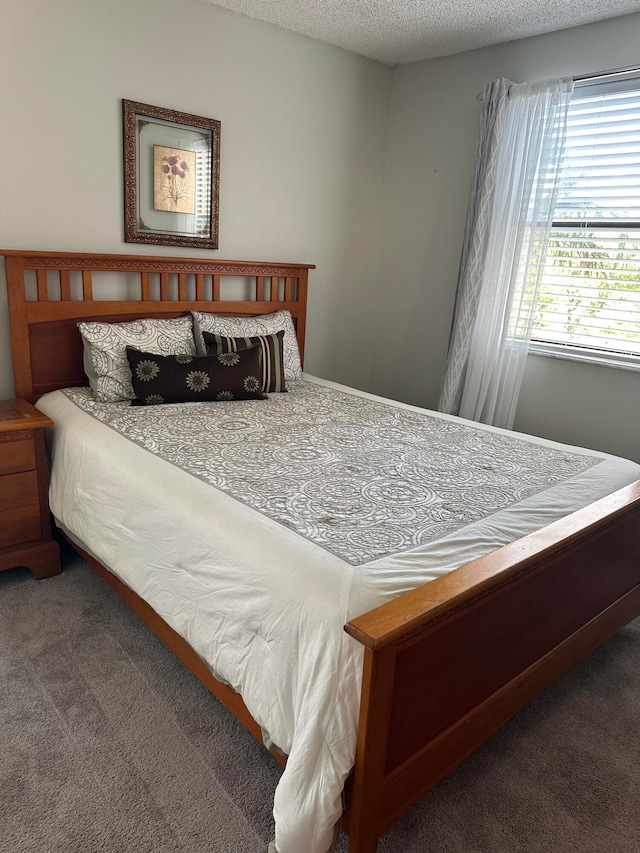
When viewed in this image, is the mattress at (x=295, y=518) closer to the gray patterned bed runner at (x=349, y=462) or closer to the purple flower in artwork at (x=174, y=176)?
the gray patterned bed runner at (x=349, y=462)

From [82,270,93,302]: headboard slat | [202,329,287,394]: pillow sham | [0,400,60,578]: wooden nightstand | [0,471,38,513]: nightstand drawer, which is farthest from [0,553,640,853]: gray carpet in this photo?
[82,270,93,302]: headboard slat

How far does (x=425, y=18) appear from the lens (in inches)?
120

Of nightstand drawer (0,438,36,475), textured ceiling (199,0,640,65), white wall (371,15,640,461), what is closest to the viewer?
nightstand drawer (0,438,36,475)

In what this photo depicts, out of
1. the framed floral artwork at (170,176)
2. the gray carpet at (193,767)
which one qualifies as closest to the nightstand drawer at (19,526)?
the gray carpet at (193,767)

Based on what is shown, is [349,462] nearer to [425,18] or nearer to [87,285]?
[87,285]

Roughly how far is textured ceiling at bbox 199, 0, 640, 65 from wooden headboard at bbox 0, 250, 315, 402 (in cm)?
124

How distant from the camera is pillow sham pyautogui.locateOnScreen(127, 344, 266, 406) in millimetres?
2699

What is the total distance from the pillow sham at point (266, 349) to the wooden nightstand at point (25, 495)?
898 mm

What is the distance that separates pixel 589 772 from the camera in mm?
1675

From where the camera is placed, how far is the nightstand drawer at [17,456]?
231cm

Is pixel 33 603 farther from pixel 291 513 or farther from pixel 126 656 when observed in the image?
pixel 291 513

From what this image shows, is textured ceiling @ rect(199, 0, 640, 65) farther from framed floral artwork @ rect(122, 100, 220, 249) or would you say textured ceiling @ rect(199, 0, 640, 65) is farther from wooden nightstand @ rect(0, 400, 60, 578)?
wooden nightstand @ rect(0, 400, 60, 578)

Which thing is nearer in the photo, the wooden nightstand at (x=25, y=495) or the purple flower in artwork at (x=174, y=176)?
the wooden nightstand at (x=25, y=495)

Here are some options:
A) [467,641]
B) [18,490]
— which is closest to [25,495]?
[18,490]
